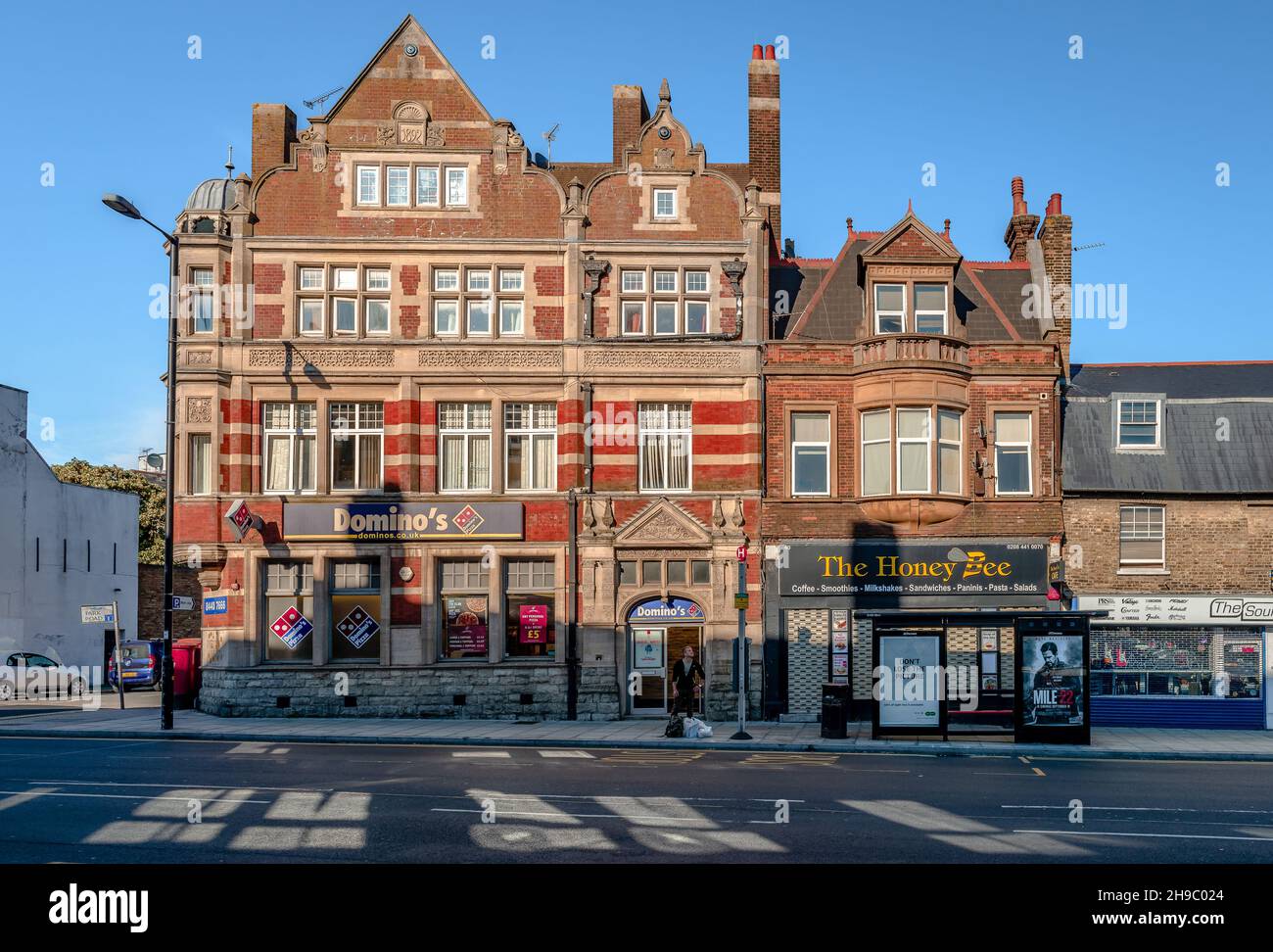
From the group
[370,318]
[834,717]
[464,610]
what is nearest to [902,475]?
[834,717]

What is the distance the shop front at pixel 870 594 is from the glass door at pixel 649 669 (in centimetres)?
267

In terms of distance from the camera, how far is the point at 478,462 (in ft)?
102

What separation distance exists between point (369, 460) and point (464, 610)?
4664mm

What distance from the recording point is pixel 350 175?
31297mm

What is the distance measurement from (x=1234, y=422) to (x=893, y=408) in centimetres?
937

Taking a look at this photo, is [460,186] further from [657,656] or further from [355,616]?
[657,656]

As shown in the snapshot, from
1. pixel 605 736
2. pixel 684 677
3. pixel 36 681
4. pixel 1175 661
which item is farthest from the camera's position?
pixel 36 681

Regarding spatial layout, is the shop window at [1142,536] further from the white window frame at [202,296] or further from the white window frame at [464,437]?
the white window frame at [202,296]

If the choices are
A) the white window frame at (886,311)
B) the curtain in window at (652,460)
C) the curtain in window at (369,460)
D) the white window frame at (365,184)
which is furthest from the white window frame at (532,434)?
the white window frame at (886,311)

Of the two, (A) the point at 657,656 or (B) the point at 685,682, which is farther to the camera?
(A) the point at 657,656

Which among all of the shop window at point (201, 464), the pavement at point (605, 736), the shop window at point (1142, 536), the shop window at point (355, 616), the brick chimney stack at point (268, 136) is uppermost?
the brick chimney stack at point (268, 136)

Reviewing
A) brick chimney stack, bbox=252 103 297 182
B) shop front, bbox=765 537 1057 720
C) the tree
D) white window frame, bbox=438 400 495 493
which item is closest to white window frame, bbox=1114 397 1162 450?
shop front, bbox=765 537 1057 720

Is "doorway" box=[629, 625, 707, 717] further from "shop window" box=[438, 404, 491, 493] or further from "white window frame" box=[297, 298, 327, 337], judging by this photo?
"white window frame" box=[297, 298, 327, 337]

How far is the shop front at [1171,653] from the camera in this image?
95.2ft
